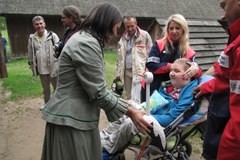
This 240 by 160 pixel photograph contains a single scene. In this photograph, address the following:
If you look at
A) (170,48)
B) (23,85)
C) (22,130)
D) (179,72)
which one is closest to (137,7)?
(23,85)

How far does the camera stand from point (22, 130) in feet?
16.1

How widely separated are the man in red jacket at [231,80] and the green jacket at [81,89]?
771mm

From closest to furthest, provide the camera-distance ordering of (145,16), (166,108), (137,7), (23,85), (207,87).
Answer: (207,87) < (166,108) < (23,85) < (145,16) < (137,7)

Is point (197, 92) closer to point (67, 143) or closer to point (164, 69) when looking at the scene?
point (164, 69)

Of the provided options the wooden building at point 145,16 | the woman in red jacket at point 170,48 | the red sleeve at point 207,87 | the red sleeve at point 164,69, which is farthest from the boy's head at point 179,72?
the wooden building at point 145,16

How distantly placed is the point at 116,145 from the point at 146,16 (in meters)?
17.4

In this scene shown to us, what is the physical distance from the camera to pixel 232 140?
4.57 feet

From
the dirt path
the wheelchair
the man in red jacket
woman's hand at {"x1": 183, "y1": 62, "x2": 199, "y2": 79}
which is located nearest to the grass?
the dirt path

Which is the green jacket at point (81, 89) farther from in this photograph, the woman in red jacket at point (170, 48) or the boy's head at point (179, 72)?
the woman in red jacket at point (170, 48)

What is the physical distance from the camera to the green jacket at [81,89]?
6.28 ft

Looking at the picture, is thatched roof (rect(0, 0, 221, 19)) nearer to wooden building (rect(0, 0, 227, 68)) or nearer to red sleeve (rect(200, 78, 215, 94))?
wooden building (rect(0, 0, 227, 68))

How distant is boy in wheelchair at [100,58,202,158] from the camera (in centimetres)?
279

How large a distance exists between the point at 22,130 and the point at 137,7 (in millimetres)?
16464

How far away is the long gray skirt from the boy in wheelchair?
2.31 feet
